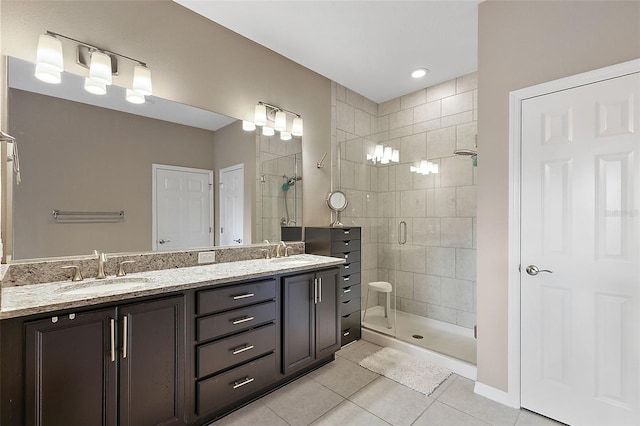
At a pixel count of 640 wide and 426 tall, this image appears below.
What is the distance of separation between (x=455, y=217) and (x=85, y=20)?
357 cm

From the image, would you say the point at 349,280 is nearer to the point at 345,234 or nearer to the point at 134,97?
the point at 345,234

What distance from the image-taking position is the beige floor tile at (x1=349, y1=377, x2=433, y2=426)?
6.06ft

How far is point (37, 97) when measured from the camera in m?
1.67

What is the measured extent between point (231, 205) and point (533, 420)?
2.63 m

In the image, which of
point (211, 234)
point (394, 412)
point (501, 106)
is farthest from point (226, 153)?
point (394, 412)

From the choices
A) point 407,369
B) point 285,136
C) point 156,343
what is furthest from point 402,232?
point 156,343

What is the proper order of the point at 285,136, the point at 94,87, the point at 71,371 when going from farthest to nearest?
the point at 285,136, the point at 94,87, the point at 71,371

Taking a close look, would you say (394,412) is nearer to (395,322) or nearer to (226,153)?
(395,322)

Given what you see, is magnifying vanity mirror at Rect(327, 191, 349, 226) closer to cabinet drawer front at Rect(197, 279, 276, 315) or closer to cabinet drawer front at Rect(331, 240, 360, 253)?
cabinet drawer front at Rect(331, 240, 360, 253)

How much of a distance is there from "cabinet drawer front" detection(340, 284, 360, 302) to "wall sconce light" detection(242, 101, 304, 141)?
169cm

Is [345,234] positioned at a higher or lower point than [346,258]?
higher

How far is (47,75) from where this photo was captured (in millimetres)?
1669

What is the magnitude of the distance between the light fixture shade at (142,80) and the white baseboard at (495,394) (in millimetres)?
3195

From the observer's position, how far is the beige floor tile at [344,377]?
2.15 meters
